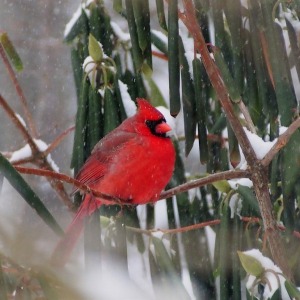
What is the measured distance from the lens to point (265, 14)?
2.00m

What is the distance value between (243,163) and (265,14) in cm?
49

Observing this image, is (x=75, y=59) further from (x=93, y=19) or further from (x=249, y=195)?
(x=249, y=195)

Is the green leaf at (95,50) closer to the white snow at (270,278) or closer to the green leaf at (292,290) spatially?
the white snow at (270,278)

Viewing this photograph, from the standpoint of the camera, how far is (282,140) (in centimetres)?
157

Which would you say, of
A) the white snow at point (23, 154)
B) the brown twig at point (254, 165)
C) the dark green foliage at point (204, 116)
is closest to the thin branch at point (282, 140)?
the brown twig at point (254, 165)

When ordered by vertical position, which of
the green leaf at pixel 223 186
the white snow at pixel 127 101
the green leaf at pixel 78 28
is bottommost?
the green leaf at pixel 223 186

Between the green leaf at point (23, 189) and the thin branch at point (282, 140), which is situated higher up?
the thin branch at point (282, 140)

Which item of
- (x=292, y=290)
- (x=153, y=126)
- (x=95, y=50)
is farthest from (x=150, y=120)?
(x=292, y=290)

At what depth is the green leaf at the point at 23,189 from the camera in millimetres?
1304

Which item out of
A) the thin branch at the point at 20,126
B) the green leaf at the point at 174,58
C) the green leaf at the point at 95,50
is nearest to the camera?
the green leaf at the point at 174,58

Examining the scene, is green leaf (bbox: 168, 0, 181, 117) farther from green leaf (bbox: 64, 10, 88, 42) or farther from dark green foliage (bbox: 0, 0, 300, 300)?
green leaf (bbox: 64, 10, 88, 42)

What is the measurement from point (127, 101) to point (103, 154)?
0.23 m

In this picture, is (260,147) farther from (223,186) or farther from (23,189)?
(23,189)

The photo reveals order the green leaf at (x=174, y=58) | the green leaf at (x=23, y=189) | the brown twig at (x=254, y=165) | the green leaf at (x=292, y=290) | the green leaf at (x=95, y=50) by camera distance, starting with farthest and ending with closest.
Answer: the green leaf at (x=95, y=50) → the green leaf at (x=174, y=58) → the brown twig at (x=254, y=165) → the green leaf at (x=292, y=290) → the green leaf at (x=23, y=189)
